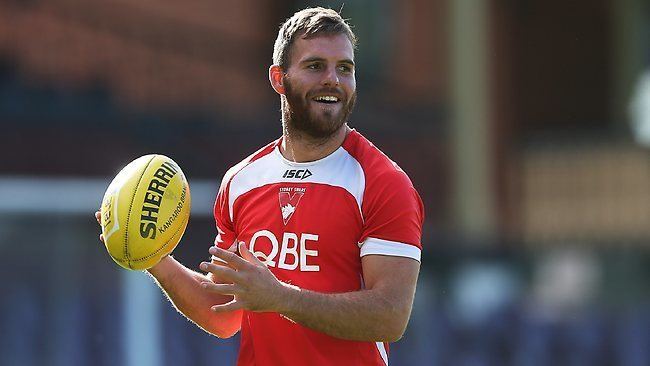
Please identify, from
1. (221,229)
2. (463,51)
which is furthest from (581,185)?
(221,229)

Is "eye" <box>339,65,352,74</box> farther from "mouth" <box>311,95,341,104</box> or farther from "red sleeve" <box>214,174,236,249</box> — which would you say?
"red sleeve" <box>214,174,236,249</box>

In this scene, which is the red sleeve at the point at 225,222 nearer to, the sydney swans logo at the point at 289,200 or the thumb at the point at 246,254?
the sydney swans logo at the point at 289,200

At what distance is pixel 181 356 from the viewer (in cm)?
1047

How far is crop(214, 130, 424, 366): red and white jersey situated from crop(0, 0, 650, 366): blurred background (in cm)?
598

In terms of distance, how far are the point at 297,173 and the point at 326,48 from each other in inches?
18.8

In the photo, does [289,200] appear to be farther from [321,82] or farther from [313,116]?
[321,82]

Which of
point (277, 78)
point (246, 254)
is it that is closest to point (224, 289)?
point (246, 254)

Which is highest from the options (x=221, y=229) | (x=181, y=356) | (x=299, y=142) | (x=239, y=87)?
(x=239, y=87)

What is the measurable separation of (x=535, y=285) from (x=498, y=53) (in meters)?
3.03

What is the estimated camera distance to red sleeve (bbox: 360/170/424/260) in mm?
4730

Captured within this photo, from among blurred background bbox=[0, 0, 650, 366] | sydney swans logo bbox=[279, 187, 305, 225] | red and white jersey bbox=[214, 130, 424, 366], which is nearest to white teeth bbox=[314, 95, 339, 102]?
red and white jersey bbox=[214, 130, 424, 366]

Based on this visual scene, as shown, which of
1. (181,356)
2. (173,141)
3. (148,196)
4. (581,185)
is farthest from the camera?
(581,185)

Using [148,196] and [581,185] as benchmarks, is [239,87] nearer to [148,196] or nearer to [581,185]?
[581,185]

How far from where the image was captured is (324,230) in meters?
4.83
